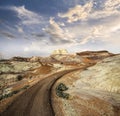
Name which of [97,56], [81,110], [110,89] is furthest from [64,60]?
[81,110]

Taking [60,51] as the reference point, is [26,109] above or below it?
below

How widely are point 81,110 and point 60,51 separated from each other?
105918 mm

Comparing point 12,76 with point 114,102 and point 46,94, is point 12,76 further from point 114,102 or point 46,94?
point 114,102

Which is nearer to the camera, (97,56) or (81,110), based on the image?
(81,110)

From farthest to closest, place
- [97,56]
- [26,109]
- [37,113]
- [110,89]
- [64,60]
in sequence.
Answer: [97,56], [64,60], [110,89], [26,109], [37,113]

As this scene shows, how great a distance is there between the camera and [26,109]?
1933cm

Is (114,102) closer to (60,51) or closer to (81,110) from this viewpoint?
(81,110)

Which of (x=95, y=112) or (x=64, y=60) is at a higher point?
(x=64, y=60)

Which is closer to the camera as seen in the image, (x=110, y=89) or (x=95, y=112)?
(x=95, y=112)

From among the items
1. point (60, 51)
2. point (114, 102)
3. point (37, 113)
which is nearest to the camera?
point (37, 113)

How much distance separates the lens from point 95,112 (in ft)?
64.3

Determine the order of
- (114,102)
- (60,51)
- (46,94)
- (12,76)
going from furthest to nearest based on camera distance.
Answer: (60,51), (12,76), (46,94), (114,102)

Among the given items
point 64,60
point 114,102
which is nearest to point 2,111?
point 114,102

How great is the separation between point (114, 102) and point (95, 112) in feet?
18.3
